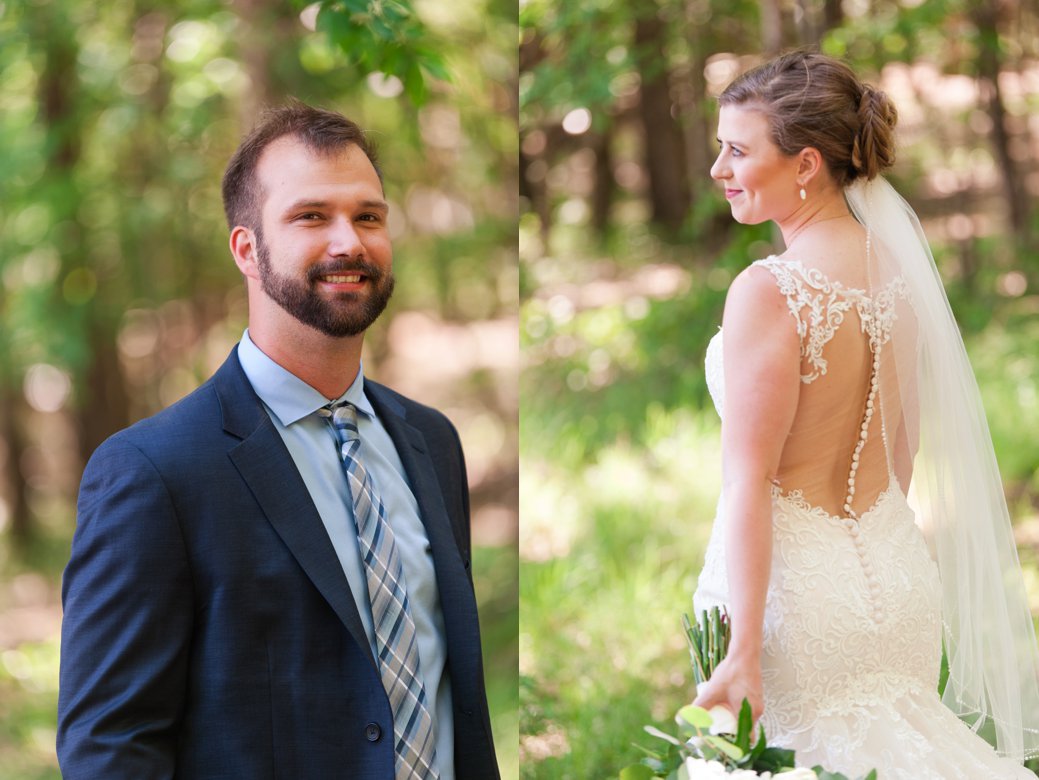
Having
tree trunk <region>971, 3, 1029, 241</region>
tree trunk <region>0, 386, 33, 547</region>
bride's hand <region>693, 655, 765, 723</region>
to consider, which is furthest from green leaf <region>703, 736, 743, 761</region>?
tree trunk <region>0, 386, 33, 547</region>

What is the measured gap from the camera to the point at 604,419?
6062 mm

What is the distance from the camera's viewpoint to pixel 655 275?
6.86 meters

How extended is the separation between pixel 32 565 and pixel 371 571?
312 inches

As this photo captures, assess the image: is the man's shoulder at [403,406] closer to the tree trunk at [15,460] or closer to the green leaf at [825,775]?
the green leaf at [825,775]

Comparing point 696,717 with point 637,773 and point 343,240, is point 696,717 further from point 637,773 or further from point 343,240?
point 343,240

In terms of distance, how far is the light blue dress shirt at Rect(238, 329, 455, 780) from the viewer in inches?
79.2

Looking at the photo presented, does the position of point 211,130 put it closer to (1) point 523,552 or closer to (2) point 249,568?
(1) point 523,552

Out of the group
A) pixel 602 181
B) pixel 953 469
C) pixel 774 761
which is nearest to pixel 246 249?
pixel 774 761

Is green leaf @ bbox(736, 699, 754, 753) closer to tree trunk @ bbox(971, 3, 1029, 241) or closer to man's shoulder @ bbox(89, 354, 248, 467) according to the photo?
man's shoulder @ bbox(89, 354, 248, 467)

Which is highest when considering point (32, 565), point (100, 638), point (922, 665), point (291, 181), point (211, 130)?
point (211, 130)

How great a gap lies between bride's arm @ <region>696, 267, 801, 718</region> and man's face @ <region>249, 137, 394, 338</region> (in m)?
0.66

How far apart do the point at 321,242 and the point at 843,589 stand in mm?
1169

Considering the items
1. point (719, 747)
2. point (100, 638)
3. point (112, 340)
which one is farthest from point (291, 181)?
point (112, 340)

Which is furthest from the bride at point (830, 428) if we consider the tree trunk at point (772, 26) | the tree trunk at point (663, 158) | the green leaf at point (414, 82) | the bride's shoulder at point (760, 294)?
the tree trunk at point (663, 158)
